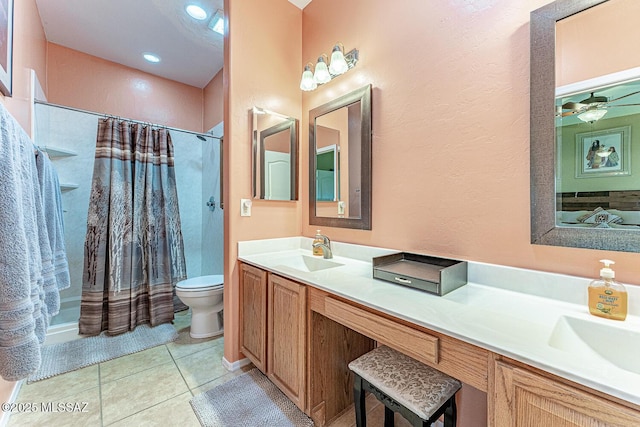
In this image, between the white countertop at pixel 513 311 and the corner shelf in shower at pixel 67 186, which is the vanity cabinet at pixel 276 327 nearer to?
the white countertop at pixel 513 311

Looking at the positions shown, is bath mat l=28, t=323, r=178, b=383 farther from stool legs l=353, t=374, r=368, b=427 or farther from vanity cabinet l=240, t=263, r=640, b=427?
stool legs l=353, t=374, r=368, b=427

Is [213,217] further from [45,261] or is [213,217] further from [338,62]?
[338,62]

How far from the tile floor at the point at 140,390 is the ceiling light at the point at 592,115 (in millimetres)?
1558

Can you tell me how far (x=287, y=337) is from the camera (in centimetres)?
138

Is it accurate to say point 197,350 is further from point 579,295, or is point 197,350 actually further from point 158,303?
point 579,295

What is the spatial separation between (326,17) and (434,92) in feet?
3.73

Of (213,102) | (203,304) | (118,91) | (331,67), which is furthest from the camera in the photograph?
(213,102)

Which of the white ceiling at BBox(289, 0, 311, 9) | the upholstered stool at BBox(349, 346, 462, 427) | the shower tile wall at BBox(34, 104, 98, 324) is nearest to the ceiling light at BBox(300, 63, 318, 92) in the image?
the white ceiling at BBox(289, 0, 311, 9)

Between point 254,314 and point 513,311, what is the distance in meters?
1.33

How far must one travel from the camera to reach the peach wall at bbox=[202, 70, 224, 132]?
3084 mm

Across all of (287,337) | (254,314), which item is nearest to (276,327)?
(287,337)

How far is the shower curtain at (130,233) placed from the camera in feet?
7.32

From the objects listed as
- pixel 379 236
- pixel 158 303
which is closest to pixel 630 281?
pixel 379 236

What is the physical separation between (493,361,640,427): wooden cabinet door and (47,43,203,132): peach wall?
12.5 ft
